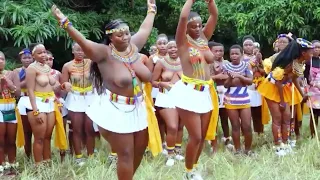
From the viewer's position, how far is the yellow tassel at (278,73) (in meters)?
5.99

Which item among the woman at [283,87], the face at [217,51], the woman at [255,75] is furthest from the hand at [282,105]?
the face at [217,51]

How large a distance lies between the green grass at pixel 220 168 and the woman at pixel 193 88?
60 cm

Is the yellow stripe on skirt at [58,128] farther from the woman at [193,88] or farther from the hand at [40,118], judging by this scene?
the woman at [193,88]

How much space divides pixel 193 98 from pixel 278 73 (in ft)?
5.82

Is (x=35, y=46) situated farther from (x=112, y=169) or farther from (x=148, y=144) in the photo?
(x=148, y=144)

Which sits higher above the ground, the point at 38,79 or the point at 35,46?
the point at 35,46

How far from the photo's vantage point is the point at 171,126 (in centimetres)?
609

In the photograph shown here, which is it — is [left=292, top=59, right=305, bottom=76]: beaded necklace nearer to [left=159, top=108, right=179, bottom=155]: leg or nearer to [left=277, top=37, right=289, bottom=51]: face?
[left=277, top=37, right=289, bottom=51]: face

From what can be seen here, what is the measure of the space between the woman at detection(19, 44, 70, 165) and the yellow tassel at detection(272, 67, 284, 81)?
2731 millimetres

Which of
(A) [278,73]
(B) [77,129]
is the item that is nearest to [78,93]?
(B) [77,129]

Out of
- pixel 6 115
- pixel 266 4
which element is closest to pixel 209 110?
pixel 6 115

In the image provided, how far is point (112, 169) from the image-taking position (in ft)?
18.2

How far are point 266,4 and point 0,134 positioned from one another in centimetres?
621

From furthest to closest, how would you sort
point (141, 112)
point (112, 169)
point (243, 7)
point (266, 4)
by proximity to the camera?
1. point (243, 7)
2. point (266, 4)
3. point (112, 169)
4. point (141, 112)
